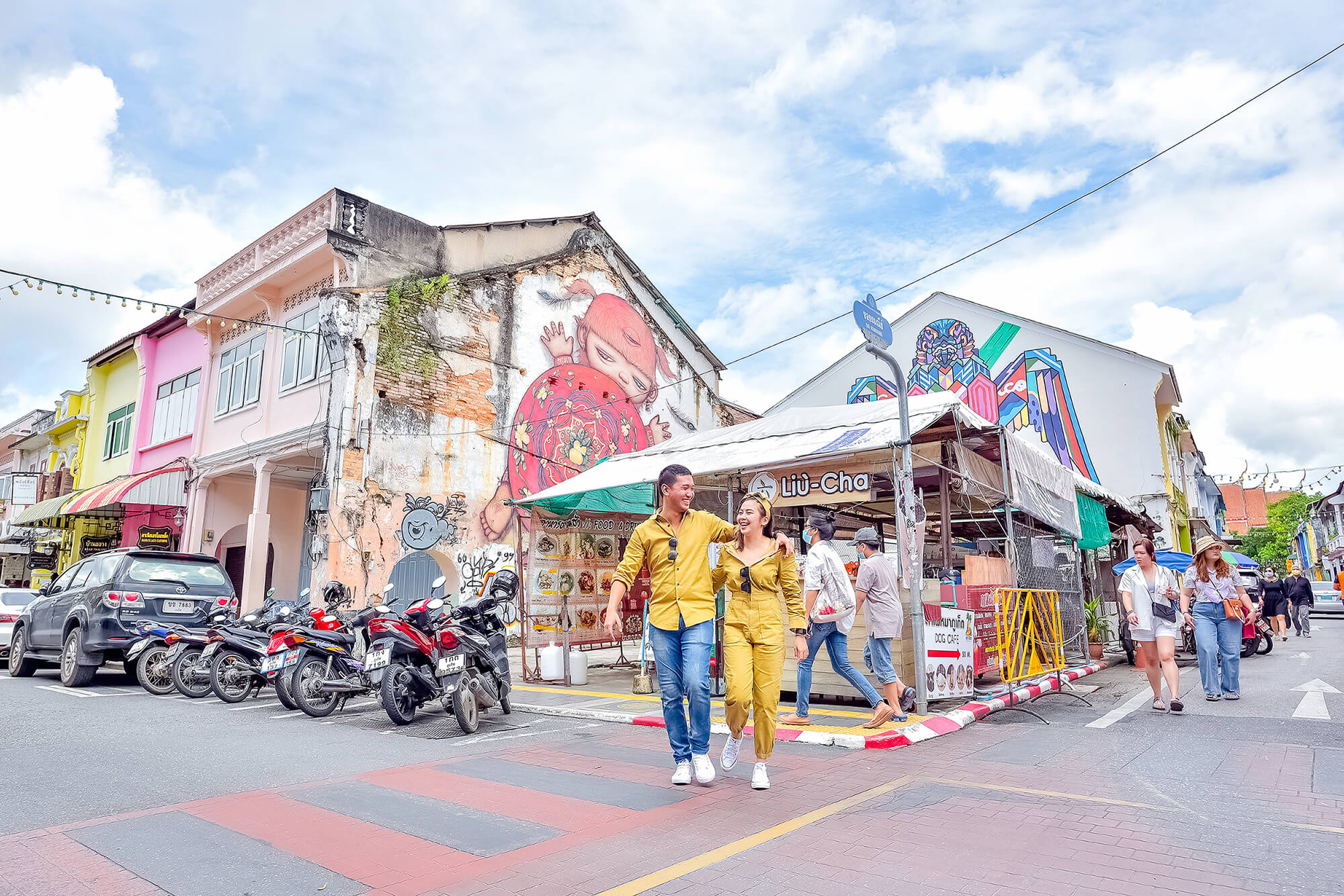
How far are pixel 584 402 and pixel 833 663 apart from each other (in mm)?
12227

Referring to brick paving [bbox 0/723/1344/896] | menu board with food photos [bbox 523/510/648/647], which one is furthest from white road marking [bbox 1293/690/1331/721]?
menu board with food photos [bbox 523/510/648/647]

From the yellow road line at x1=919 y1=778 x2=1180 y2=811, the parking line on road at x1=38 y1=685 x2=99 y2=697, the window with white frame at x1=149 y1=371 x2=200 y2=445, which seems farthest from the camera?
the window with white frame at x1=149 y1=371 x2=200 y2=445

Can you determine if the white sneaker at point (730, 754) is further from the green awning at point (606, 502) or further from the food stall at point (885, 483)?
the green awning at point (606, 502)

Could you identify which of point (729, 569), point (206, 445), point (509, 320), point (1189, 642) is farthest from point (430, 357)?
point (1189, 642)

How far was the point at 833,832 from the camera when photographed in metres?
3.90

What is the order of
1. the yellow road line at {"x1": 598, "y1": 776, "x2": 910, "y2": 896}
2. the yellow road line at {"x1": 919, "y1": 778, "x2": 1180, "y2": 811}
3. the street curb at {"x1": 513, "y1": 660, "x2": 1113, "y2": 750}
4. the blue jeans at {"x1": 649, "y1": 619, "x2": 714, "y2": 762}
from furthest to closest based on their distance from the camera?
1. the street curb at {"x1": 513, "y1": 660, "x2": 1113, "y2": 750}
2. the blue jeans at {"x1": 649, "y1": 619, "x2": 714, "y2": 762}
3. the yellow road line at {"x1": 919, "y1": 778, "x2": 1180, "y2": 811}
4. the yellow road line at {"x1": 598, "y1": 776, "x2": 910, "y2": 896}

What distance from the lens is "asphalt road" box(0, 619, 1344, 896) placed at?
10.7ft

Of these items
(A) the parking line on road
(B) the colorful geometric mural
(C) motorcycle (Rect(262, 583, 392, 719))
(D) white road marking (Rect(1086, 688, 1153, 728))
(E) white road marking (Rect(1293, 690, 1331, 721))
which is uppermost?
(B) the colorful geometric mural

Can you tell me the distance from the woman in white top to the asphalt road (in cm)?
57

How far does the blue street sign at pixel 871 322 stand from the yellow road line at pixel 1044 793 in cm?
362

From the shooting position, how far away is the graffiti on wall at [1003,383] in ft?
72.0

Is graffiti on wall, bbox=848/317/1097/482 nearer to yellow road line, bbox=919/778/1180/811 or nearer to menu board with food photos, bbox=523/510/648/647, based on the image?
menu board with food photos, bbox=523/510/648/647

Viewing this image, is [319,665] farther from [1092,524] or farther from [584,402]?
[1092,524]

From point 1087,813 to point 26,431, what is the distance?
34511 mm
